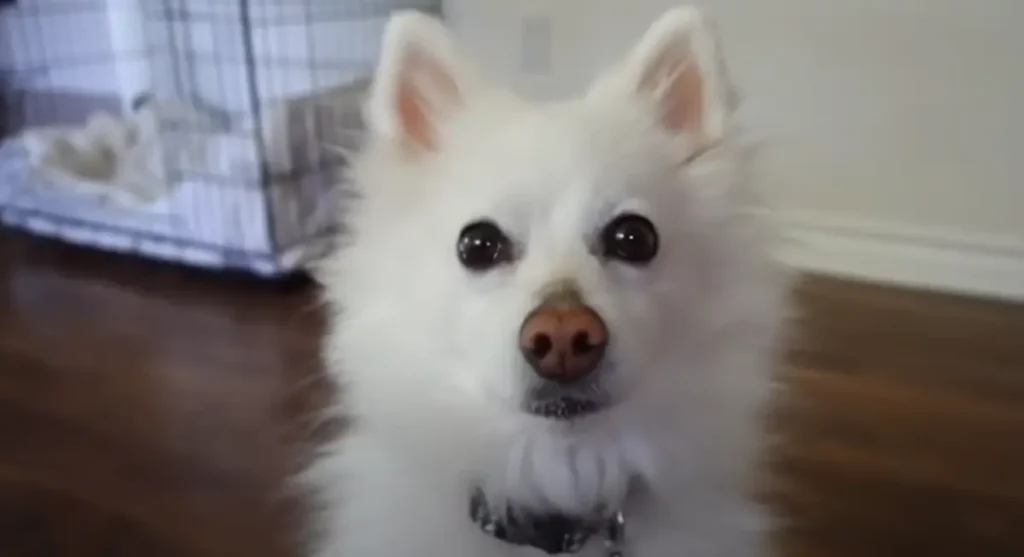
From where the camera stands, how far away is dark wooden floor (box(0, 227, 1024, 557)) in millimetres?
1520

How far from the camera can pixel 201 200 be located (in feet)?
8.30

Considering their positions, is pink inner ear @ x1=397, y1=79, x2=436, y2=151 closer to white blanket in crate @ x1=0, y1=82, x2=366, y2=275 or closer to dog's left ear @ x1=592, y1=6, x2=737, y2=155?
dog's left ear @ x1=592, y1=6, x2=737, y2=155

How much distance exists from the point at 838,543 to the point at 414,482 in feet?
2.52

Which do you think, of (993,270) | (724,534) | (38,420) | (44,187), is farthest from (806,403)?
(44,187)

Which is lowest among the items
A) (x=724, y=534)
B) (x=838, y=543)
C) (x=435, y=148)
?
(x=838, y=543)

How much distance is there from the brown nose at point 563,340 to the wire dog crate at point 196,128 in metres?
1.27

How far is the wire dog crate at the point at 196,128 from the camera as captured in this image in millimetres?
2516

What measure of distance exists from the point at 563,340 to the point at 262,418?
117 cm

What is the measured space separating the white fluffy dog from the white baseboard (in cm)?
142

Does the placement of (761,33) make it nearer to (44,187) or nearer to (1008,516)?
(1008,516)

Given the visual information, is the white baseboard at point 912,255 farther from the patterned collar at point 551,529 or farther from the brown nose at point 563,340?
the brown nose at point 563,340

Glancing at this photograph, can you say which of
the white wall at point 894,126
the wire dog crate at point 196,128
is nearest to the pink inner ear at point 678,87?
the wire dog crate at point 196,128

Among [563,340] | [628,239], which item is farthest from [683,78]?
[563,340]

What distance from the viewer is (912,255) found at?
2531 millimetres
